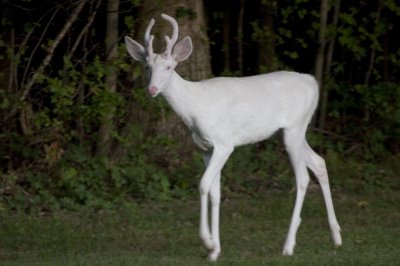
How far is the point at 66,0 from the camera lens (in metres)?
13.7

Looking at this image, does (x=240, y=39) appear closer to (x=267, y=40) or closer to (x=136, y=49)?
(x=267, y=40)

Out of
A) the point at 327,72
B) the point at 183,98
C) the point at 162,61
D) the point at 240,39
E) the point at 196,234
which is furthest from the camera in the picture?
the point at 327,72

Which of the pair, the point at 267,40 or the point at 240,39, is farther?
the point at 240,39

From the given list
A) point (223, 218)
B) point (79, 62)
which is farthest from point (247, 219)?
point (79, 62)

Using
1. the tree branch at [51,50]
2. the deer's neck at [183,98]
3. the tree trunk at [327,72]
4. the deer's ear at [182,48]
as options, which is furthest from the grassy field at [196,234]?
the tree trunk at [327,72]

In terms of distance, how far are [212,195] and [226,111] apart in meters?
0.72

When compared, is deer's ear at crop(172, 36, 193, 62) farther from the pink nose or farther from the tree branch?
the tree branch

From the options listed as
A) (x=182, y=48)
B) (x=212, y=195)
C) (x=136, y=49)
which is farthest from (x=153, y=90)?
(x=212, y=195)

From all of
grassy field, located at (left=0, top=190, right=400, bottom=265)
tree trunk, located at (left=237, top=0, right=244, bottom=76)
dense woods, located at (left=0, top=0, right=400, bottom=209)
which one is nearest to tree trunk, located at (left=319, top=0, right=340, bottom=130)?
dense woods, located at (left=0, top=0, right=400, bottom=209)

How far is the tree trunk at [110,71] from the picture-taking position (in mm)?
13273

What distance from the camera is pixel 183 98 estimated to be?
9.12 m

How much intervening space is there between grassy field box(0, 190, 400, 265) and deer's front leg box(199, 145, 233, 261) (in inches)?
6.2

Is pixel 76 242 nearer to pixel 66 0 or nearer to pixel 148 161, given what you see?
pixel 148 161

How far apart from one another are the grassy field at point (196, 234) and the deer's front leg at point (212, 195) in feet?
0.51
